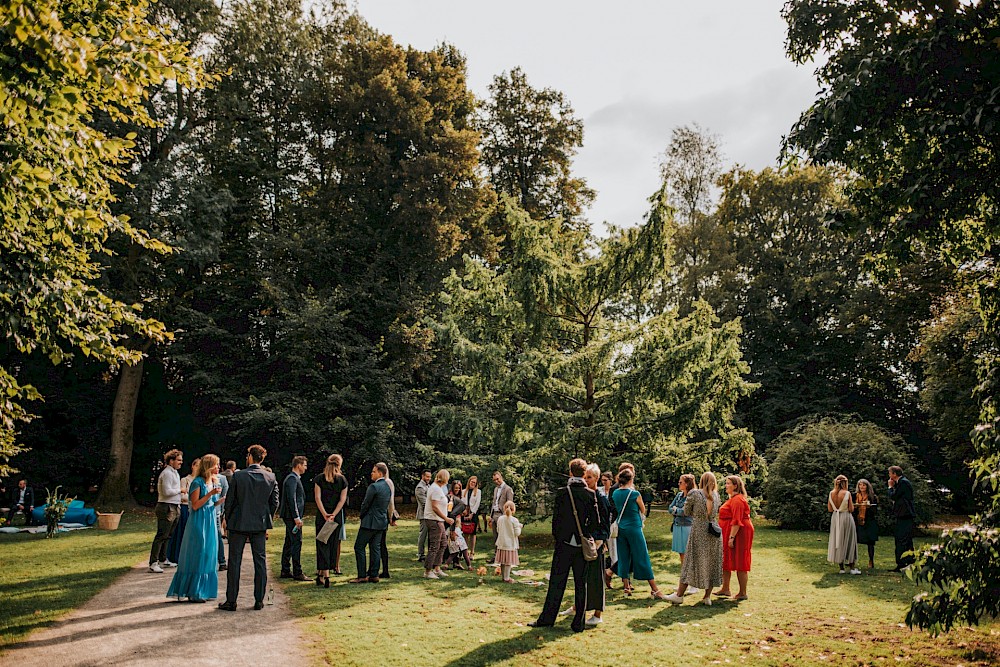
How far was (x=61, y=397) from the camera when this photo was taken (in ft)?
98.1

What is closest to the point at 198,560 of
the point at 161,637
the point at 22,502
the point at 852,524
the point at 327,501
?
the point at 161,637

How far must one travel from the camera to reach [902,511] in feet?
45.1

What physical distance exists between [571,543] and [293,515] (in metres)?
4.77

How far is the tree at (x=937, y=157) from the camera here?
5.99 m

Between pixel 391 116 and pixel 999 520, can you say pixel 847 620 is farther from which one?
pixel 391 116

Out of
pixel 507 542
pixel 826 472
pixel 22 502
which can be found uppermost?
pixel 826 472

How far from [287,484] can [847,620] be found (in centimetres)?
794

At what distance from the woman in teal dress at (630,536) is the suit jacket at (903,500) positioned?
5.61 metres

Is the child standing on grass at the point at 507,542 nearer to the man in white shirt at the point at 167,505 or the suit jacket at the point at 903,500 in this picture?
the man in white shirt at the point at 167,505

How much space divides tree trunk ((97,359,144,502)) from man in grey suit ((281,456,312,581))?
18.3 metres

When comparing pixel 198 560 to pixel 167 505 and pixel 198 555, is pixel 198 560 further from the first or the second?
pixel 167 505

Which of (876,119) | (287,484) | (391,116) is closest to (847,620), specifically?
(876,119)

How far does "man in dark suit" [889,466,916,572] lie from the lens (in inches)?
540

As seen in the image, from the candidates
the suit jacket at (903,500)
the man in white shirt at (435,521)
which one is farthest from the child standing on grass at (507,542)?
the suit jacket at (903,500)
